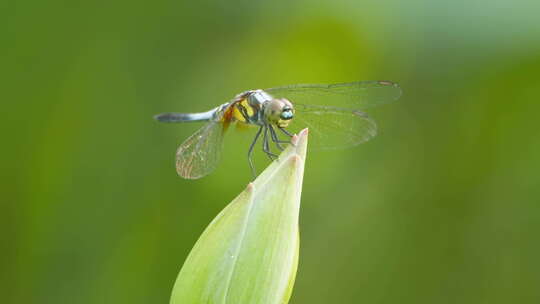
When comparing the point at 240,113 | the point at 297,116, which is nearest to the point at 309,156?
the point at 297,116

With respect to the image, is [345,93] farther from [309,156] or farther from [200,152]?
Result: [200,152]

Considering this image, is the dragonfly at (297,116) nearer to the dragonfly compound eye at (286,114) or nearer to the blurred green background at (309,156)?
the dragonfly compound eye at (286,114)

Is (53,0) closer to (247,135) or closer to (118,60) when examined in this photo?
(118,60)

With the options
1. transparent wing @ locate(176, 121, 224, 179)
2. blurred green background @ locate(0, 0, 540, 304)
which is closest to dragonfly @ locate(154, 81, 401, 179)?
transparent wing @ locate(176, 121, 224, 179)

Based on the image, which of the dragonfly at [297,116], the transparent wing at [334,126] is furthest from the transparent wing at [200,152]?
the transparent wing at [334,126]

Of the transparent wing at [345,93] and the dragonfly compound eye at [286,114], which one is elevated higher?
the transparent wing at [345,93]
